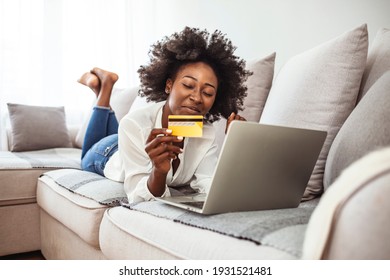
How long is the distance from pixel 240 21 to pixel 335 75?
1.19m

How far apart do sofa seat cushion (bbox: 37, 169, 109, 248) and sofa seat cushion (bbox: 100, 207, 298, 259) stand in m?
0.10

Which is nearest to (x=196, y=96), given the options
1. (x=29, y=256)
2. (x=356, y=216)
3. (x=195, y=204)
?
(x=195, y=204)

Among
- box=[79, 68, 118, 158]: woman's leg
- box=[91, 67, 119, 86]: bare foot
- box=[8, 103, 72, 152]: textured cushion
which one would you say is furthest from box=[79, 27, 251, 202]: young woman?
box=[8, 103, 72, 152]: textured cushion

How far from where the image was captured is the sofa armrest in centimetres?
44

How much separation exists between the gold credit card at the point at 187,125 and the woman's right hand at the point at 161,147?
2cm

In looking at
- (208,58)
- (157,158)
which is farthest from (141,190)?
(208,58)

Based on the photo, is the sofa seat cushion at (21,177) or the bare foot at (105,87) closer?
the sofa seat cushion at (21,177)

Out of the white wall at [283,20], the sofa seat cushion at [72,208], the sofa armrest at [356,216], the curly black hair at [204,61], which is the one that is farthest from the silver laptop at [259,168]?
the white wall at [283,20]

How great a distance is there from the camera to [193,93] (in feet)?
3.87

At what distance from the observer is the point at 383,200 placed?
432mm

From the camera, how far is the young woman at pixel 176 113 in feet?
3.45

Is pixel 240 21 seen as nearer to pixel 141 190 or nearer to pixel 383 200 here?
pixel 141 190

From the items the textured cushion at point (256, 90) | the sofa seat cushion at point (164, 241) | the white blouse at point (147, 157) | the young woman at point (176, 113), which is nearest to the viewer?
the sofa seat cushion at point (164, 241)

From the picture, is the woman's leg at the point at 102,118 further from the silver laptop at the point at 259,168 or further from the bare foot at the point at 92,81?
the silver laptop at the point at 259,168
